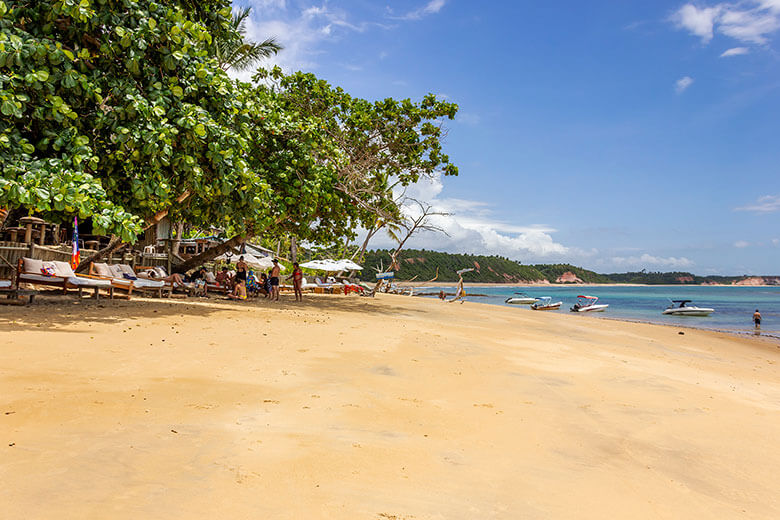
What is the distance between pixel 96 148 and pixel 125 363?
6458mm

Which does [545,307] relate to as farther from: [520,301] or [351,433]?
[351,433]

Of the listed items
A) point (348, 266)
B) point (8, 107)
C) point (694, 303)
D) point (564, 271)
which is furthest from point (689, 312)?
point (564, 271)

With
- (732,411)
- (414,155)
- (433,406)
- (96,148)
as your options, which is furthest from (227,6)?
(732,411)

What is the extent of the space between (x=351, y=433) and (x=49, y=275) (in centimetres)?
1052

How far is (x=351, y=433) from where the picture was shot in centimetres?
390

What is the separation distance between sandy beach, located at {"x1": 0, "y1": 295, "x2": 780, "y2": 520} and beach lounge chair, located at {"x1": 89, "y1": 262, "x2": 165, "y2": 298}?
209 inches

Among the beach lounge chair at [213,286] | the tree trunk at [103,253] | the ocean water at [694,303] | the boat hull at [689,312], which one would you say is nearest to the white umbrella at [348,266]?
the beach lounge chair at [213,286]

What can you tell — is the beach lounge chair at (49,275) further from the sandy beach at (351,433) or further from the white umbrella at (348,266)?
the white umbrella at (348,266)

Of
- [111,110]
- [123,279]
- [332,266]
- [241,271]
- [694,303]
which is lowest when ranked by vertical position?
[694,303]

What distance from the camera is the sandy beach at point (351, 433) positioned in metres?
2.70

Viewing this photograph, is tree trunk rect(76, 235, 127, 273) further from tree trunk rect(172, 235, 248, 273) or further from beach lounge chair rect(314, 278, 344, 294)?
beach lounge chair rect(314, 278, 344, 294)

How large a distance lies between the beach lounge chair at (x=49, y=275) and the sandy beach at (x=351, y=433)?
325 centimetres

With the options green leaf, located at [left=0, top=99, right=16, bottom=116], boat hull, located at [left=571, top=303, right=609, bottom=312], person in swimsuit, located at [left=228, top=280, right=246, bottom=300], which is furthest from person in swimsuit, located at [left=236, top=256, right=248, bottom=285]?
boat hull, located at [left=571, top=303, right=609, bottom=312]

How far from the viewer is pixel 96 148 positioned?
32.9ft
